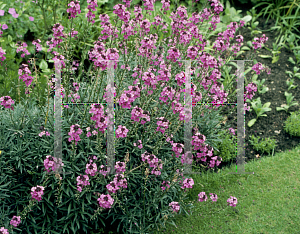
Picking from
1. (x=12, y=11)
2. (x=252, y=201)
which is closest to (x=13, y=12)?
(x=12, y=11)

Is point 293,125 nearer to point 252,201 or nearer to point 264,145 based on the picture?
point 264,145

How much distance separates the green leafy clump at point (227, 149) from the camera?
4.54 meters

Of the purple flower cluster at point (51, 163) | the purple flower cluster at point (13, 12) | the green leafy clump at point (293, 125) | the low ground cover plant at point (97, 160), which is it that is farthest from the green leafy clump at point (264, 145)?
the purple flower cluster at point (13, 12)

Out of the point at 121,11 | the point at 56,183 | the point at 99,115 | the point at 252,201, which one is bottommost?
the point at 252,201

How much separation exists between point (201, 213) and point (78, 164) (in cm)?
156

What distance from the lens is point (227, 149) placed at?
4.62 m

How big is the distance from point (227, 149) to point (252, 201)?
2.95ft

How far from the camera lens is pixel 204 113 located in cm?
429

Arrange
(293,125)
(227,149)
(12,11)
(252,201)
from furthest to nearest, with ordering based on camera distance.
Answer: (12,11), (293,125), (227,149), (252,201)

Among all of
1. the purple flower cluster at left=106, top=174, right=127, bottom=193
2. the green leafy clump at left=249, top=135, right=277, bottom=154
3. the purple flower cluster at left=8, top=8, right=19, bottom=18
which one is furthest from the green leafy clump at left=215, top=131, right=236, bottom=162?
the purple flower cluster at left=8, top=8, right=19, bottom=18

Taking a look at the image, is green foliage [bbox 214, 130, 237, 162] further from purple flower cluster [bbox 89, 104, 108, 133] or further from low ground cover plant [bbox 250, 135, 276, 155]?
purple flower cluster [bbox 89, 104, 108, 133]

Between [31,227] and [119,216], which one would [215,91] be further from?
[31,227]

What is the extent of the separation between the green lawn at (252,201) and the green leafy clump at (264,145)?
15cm

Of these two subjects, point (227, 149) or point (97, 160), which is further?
point (227, 149)
